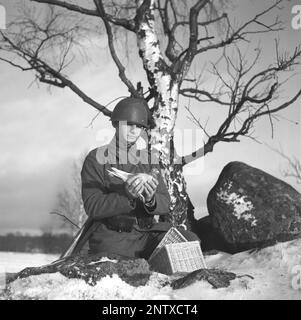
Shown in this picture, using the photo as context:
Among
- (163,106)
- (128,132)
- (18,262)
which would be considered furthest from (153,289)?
(18,262)

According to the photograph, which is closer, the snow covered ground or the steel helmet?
the snow covered ground

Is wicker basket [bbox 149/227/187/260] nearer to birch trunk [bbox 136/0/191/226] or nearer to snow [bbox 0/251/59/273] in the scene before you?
birch trunk [bbox 136/0/191/226]

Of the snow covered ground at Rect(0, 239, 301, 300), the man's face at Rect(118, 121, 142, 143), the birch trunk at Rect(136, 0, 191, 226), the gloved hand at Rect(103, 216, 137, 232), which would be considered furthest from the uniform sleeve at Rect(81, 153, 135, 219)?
the birch trunk at Rect(136, 0, 191, 226)

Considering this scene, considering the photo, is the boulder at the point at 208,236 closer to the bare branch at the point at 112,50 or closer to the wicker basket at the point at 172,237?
the wicker basket at the point at 172,237

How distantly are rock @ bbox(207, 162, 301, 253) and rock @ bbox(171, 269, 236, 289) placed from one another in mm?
1677

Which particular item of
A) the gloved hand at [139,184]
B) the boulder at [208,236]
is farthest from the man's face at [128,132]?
the boulder at [208,236]

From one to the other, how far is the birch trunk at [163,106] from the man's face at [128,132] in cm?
163

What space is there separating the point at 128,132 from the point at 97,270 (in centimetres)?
147

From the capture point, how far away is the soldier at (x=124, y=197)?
3756 millimetres

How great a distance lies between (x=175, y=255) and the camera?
3.70 meters

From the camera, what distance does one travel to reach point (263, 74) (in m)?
7.23

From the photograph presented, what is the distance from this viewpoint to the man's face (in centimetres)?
416

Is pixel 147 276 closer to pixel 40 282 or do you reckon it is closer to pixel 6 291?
pixel 40 282
